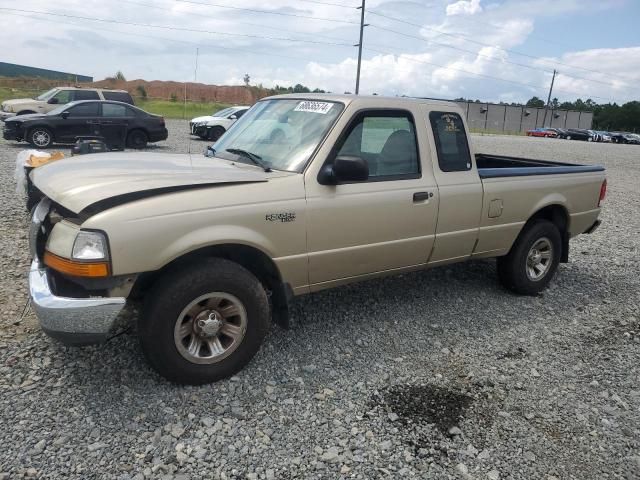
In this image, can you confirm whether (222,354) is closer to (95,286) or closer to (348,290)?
(95,286)

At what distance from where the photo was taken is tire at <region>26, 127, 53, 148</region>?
14.8m

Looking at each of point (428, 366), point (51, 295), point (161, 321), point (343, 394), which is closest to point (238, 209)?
point (161, 321)

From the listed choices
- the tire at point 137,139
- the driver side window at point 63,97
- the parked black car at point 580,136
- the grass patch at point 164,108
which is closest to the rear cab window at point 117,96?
the driver side window at point 63,97

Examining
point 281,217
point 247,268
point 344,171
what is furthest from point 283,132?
point 247,268

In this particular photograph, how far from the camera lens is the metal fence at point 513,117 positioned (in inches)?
3083

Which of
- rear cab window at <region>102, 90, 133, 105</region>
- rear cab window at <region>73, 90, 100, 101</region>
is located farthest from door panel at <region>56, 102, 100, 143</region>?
rear cab window at <region>102, 90, 133, 105</region>

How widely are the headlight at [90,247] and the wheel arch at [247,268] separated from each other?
1.08 ft

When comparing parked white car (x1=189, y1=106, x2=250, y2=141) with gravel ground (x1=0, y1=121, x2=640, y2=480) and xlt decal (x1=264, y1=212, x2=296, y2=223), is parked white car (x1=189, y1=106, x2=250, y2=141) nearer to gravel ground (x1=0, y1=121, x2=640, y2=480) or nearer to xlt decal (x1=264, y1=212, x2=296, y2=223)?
gravel ground (x1=0, y1=121, x2=640, y2=480)

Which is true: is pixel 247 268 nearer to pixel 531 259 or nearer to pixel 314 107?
pixel 314 107

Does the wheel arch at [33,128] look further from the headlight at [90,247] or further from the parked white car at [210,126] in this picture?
the headlight at [90,247]

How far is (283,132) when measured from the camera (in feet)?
13.1

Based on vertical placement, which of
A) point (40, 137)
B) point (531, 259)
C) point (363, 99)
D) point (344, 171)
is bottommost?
point (531, 259)

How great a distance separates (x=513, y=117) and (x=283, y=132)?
86.9 meters

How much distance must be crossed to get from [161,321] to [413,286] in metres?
3.03
